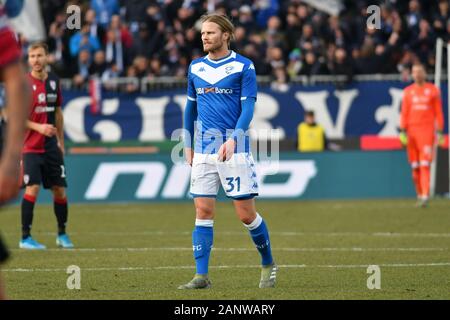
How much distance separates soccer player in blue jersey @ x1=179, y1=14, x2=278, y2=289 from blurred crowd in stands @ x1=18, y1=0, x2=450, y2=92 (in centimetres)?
1452

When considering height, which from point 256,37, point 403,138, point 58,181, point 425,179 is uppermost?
point 256,37

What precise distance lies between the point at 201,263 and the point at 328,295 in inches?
48.1

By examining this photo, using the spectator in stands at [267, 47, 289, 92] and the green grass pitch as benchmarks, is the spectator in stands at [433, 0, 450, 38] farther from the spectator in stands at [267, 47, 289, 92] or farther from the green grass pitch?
the green grass pitch

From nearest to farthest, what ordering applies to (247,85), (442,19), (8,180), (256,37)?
(8,180), (247,85), (256,37), (442,19)

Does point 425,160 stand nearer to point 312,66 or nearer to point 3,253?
point 312,66

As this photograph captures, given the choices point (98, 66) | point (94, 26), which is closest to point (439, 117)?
point (98, 66)

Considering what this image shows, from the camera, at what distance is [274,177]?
2148 centimetres

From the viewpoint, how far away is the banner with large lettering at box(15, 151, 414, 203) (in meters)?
21.0

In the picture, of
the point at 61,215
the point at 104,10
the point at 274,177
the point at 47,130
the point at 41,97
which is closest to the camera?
the point at 47,130

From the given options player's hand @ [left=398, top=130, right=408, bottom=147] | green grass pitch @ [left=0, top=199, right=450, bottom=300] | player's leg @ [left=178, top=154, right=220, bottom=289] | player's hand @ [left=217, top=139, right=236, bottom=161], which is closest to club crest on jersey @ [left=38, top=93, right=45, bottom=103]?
green grass pitch @ [left=0, top=199, right=450, bottom=300]

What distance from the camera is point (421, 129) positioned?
20234mm

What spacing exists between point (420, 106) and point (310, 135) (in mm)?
2940

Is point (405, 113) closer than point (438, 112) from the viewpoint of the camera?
No
